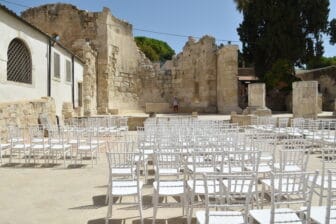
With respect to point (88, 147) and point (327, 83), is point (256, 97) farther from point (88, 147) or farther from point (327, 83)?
point (327, 83)

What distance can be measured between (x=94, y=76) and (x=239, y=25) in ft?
52.1

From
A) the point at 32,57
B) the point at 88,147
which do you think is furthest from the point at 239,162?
the point at 32,57

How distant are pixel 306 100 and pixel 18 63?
13131 mm

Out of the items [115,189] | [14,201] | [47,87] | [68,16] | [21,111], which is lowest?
[14,201]

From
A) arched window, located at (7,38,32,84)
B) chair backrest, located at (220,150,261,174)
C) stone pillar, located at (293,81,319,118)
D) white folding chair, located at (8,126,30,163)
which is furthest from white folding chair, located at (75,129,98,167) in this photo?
stone pillar, located at (293,81,319,118)

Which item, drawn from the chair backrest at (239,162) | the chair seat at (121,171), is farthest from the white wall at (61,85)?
the chair backrest at (239,162)

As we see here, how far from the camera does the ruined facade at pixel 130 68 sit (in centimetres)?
2383

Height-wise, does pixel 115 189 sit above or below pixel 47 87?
below

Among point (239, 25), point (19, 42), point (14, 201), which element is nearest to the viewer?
point (14, 201)

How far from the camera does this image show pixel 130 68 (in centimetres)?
2622

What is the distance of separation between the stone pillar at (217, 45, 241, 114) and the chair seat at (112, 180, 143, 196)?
65.9ft

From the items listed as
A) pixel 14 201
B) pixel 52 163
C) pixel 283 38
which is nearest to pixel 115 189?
pixel 14 201

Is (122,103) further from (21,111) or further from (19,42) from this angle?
(21,111)

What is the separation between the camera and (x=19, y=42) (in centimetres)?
1364
